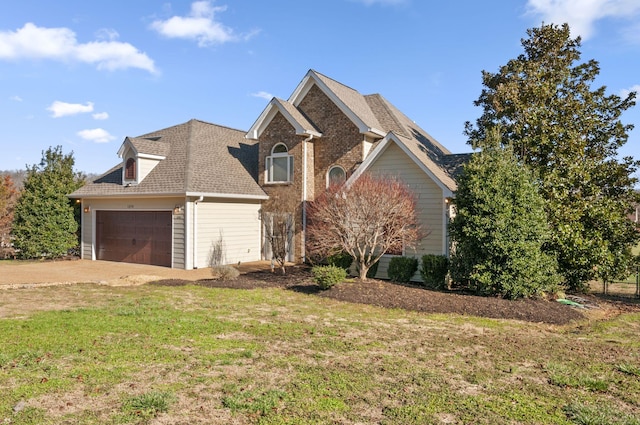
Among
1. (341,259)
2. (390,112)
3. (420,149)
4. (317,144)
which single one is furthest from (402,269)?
(390,112)

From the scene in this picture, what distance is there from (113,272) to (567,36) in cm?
1942

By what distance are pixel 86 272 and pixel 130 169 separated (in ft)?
16.6

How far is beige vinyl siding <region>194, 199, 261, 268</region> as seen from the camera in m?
17.5

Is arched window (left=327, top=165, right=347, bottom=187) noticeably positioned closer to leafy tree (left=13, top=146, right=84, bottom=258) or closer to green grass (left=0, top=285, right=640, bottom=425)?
green grass (left=0, top=285, right=640, bottom=425)

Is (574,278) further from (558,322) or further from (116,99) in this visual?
(116,99)

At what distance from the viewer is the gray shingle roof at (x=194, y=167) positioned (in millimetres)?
17875

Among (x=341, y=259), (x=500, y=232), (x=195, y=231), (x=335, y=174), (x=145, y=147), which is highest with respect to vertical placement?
(x=145, y=147)

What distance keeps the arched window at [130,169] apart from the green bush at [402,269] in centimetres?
1201

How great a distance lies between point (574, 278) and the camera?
44.2ft

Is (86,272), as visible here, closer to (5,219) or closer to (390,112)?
(5,219)

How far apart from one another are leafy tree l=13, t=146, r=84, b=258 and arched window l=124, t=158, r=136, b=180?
412cm

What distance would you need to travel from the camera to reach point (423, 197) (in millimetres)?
15352

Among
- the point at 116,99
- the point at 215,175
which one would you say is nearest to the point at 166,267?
the point at 215,175

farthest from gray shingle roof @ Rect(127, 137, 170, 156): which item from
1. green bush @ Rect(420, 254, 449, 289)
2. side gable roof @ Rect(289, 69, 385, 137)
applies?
green bush @ Rect(420, 254, 449, 289)
